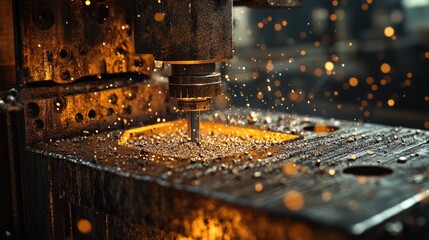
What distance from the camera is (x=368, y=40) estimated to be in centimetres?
716

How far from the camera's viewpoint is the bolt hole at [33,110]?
5.85ft

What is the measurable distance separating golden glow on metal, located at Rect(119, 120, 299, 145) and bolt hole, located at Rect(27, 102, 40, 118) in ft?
0.88

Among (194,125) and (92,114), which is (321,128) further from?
(92,114)

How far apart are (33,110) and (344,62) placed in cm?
517

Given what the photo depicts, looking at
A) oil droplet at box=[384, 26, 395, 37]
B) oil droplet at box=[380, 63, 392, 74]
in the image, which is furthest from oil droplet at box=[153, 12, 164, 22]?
oil droplet at box=[384, 26, 395, 37]

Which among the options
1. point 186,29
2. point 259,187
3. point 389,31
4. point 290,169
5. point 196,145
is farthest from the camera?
point 389,31

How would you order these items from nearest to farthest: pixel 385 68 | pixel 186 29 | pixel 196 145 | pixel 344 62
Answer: pixel 186 29, pixel 196 145, pixel 385 68, pixel 344 62

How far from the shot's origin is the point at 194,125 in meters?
1.82

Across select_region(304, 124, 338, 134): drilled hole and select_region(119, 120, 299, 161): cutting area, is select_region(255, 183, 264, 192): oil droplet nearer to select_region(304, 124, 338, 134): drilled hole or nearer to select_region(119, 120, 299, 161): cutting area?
select_region(119, 120, 299, 161): cutting area

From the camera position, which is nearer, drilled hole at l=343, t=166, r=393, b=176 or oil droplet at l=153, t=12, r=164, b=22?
drilled hole at l=343, t=166, r=393, b=176

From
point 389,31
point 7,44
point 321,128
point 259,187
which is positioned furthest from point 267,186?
point 389,31

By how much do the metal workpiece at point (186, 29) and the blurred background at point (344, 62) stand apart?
10.6ft

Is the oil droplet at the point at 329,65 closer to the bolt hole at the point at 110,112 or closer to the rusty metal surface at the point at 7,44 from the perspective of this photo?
the bolt hole at the point at 110,112

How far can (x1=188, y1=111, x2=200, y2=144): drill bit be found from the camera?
5.91 ft
